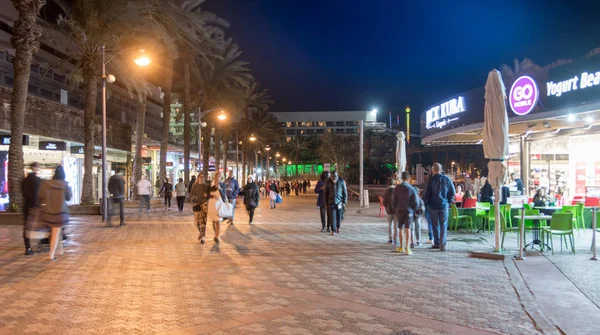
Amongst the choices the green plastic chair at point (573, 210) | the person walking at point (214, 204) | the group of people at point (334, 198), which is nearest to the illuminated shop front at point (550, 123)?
the green plastic chair at point (573, 210)

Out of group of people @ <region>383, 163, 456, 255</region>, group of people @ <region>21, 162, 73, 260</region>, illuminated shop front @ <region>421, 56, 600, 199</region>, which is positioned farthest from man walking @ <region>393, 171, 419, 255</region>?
illuminated shop front @ <region>421, 56, 600, 199</region>

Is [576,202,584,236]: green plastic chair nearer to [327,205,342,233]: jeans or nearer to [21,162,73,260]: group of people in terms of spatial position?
[327,205,342,233]: jeans

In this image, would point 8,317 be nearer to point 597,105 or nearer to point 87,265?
point 87,265

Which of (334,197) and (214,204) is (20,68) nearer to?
(214,204)

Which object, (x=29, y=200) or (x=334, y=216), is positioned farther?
(x=334, y=216)

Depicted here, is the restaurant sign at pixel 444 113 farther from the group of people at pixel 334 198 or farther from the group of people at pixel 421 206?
the group of people at pixel 421 206

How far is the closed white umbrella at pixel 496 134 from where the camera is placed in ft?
35.3

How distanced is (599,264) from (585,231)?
5.85 meters

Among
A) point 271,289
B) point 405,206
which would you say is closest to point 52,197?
point 271,289

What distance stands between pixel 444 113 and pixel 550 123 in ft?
22.2

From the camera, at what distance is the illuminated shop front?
50.8 ft

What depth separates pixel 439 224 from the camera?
1135 cm

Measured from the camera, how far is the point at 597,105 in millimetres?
14453

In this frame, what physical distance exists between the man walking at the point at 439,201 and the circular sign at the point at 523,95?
7.65 metres
